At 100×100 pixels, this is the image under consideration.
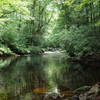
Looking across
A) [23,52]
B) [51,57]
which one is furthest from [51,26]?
[51,57]

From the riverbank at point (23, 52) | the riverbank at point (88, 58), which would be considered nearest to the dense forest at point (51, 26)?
the riverbank at point (23, 52)

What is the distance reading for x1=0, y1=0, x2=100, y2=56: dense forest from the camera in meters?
14.1

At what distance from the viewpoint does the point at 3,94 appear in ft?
21.4

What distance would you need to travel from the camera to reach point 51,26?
4175cm

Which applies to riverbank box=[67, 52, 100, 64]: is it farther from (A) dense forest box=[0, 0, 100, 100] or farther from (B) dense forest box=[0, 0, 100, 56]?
(B) dense forest box=[0, 0, 100, 56]

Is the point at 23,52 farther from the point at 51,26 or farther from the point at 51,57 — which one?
the point at 51,26

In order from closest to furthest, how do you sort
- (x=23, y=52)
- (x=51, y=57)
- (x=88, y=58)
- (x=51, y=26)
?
(x=88, y=58)
(x=51, y=57)
(x=23, y=52)
(x=51, y=26)

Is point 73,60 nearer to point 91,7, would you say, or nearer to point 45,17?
point 91,7

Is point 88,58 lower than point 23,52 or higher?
higher

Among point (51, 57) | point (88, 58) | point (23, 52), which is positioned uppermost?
point (88, 58)

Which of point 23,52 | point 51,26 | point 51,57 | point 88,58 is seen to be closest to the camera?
point 88,58

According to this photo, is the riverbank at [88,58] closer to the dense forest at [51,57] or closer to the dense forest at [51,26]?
the dense forest at [51,57]

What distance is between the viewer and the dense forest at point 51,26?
1412cm

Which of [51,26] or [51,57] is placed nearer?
[51,57]
